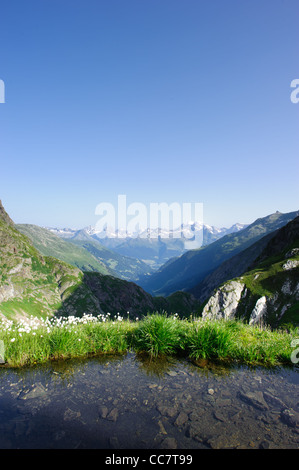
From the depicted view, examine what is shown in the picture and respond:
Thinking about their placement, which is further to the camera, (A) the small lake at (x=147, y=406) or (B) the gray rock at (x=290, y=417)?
(B) the gray rock at (x=290, y=417)

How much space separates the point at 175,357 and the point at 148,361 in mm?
1212

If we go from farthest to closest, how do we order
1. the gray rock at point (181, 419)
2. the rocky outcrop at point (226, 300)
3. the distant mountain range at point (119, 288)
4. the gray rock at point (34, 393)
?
the rocky outcrop at point (226, 300) < the distant mountain range at point (119, 288) < the gray rock at point (34, 393) < the gray rock at point (181, 419)

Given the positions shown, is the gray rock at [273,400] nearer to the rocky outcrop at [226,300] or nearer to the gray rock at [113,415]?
the gray rock at [113,415]

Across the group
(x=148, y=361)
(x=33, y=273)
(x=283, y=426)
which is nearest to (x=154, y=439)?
(x=283, y=426)

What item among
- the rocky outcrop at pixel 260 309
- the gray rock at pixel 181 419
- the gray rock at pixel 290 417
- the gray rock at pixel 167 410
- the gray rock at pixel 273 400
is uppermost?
the gray rock at pixel 181 419

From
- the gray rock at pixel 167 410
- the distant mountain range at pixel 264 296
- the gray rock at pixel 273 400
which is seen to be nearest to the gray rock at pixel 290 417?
the gray rock at pixel 273 400

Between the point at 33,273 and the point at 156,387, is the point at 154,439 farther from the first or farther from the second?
the point at 33,273

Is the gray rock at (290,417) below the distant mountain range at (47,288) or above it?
above

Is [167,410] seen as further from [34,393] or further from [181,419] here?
[34,393]

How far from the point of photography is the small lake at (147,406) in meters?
5.38

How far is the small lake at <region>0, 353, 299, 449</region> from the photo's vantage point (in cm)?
538

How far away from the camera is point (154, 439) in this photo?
538 cm

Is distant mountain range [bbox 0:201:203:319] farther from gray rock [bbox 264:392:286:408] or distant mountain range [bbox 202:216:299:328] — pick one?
gray rock [bbox 264:392:286:408]

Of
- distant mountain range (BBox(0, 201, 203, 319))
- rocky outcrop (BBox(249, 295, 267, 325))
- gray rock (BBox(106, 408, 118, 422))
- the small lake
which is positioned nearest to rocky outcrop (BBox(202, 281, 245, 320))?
rocky outcrop (BBox(249, 295, 267, 325))
